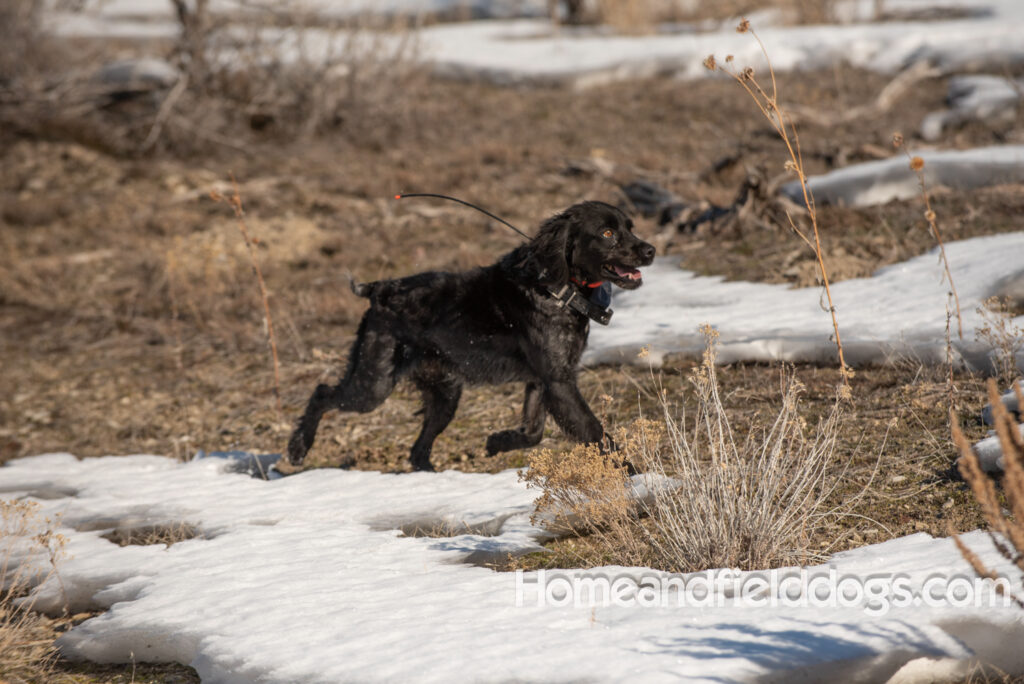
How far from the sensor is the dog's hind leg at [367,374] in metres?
5.37

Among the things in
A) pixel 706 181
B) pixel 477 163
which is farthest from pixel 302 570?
pixel 477 163

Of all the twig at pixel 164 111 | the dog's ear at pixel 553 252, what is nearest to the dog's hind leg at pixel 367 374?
the dog's ear at pixel 553 252

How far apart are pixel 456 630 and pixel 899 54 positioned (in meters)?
15.4

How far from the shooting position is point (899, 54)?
51.2 feet

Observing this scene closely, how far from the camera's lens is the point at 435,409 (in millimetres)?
5523

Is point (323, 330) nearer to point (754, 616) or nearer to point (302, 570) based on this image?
point (302, 570)

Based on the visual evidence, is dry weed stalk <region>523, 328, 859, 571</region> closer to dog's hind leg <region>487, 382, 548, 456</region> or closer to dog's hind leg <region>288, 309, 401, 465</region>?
dog's hind leg <region>487, 382, 548, 456</region>

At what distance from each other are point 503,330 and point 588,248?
26.8 inches

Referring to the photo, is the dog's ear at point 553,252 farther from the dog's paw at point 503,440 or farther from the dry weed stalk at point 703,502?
the dry weed stalk at point 703,502

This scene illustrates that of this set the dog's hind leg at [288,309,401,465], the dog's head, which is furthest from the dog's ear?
the dog's hind leg at [288,309,401,465]

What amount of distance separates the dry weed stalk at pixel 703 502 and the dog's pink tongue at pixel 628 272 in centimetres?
116

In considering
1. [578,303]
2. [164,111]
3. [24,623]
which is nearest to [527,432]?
[578,303]

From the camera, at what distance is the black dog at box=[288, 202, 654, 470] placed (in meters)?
5.00

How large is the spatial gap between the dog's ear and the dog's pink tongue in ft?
0.94
